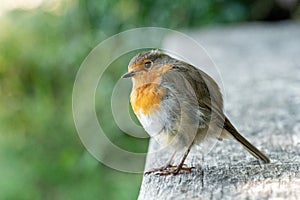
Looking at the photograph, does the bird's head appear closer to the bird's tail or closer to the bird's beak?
the bird's beak

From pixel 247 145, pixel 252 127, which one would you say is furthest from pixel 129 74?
pixel 252 127

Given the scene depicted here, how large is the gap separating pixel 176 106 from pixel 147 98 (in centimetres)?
11

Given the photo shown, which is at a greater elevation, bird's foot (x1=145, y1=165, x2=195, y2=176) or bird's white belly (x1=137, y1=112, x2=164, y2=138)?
bird's white belly (x1=137, y1=112, x2=164, y2=138)

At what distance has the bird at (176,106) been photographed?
2.48 m

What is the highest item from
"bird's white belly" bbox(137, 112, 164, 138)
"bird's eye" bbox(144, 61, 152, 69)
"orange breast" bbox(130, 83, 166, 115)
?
"bird's eye" bbox(144, 61, 152, 69)

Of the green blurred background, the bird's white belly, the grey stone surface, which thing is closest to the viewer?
the grey stone surface

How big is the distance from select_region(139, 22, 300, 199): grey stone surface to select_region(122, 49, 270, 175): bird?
101 millimetres

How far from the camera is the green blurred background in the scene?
5.50 m

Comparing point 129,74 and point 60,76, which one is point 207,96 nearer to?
point 129,74

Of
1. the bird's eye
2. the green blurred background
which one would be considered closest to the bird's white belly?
the bird's eye

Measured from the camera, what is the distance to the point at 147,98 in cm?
252

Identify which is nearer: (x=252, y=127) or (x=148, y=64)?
(x=148, y=64)

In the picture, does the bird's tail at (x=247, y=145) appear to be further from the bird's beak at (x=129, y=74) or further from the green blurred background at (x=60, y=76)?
the green blurred background at (x=60, y=76)

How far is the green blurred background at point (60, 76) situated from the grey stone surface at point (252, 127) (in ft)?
3.02
